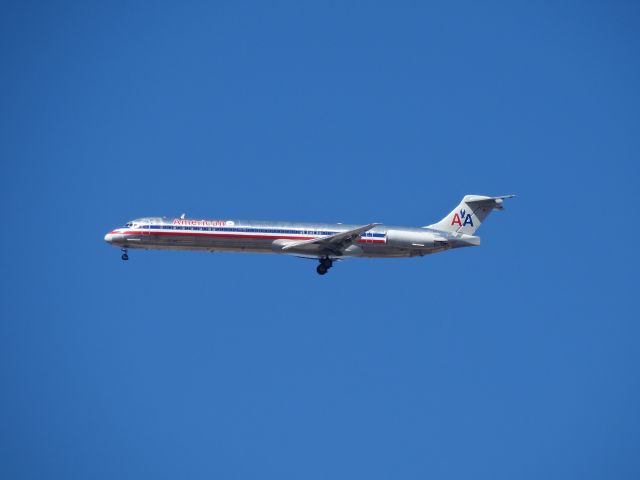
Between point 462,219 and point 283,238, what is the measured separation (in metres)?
14.1

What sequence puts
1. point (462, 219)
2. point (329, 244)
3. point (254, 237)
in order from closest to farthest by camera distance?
point (254, 237) → point (329, 244) → point (462, 219)

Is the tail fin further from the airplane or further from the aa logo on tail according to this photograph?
the airplane

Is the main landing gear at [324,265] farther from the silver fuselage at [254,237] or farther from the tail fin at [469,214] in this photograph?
the tail fin at [469,214]

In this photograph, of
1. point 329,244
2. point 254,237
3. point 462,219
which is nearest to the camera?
point 254,237

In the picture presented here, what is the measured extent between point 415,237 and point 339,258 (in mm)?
5482

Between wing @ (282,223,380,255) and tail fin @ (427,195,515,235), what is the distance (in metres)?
8.14

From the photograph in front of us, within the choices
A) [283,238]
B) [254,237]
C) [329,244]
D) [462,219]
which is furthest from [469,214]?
[254,237]

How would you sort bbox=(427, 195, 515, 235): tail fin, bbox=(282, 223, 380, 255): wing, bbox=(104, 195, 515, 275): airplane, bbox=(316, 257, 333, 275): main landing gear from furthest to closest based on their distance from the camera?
bbox=(427, 195, 515, 235): tail fin
bbox=(316, 257, 333, 275): main landing gear
bbox=(104, 195, 515, 275): airplane
bbox=(282, 223, 380, 255): wing

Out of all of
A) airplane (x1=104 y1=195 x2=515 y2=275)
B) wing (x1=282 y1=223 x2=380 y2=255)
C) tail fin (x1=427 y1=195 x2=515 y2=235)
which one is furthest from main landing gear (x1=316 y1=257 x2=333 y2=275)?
tail fin (x1=427 y1=195 x2=515 y2=235)

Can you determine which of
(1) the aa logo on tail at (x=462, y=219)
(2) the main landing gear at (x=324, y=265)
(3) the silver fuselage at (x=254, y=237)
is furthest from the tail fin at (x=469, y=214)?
(2) the main landing gear at (x=324, y=265)

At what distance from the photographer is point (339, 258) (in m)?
71.5

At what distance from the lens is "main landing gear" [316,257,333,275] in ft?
235

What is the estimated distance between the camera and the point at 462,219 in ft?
250

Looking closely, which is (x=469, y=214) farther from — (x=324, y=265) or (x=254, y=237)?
(x=254, y=237)
